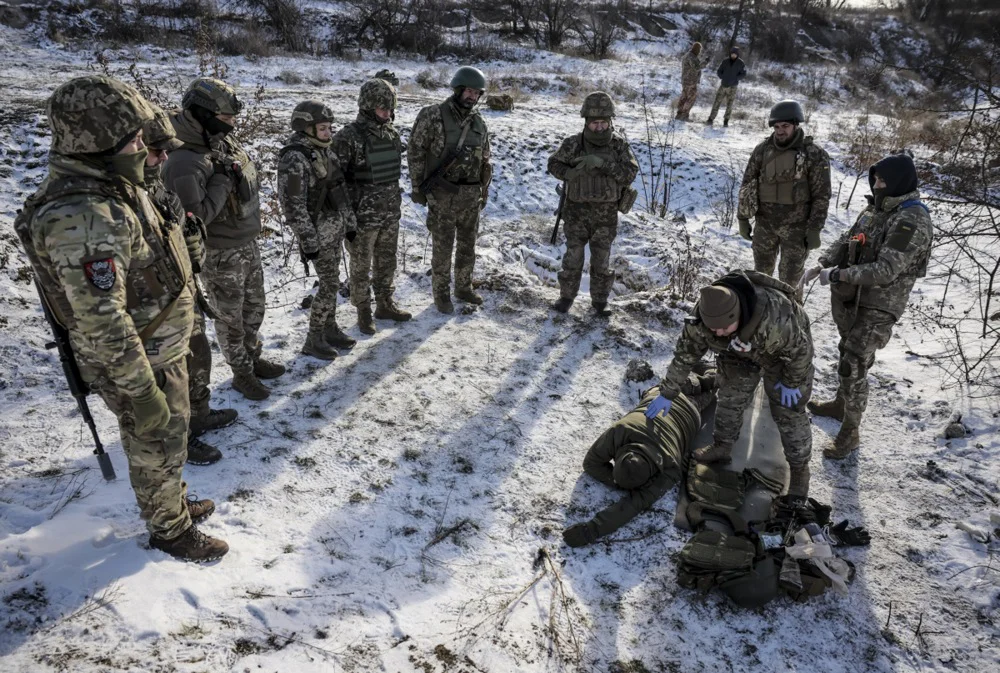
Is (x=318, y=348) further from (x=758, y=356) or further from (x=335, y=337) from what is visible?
(x=758, y=356)

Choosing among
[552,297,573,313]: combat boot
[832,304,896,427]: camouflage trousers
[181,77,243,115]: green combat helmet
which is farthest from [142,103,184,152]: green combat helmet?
[832,304,896,427]: camouflage trousers

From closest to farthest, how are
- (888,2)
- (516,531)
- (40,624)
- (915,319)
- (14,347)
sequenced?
(40,624) < (516,531) < (14,347) < (915,319) < (888,2)

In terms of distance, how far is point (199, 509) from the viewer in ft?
10.9

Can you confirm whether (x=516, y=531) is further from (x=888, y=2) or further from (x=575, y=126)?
(x=888, y=2)

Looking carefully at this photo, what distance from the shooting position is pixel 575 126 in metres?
12.8

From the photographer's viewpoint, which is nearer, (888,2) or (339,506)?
(339,506)

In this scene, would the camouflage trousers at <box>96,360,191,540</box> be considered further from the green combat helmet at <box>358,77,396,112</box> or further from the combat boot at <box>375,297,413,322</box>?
the combat boot at <box>375,297,413,322</box>

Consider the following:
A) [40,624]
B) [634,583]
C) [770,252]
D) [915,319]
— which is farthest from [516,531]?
[915,319]

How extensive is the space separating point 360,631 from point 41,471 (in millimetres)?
2405

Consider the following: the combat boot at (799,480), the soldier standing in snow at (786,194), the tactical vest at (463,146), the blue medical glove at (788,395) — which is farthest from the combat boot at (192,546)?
the soldier standing in snow at (786,194)

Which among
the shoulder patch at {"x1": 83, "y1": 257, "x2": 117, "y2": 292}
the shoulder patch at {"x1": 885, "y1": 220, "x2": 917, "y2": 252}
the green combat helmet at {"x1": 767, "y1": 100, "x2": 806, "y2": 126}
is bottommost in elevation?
the shoulder patch at {"x1": 83, "y1": 257, "x2": 117, "y2": 292}

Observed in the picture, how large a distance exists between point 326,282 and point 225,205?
1.26 meters

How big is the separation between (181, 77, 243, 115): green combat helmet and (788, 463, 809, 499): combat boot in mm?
4554

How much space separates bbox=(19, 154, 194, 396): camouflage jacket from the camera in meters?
2.29
